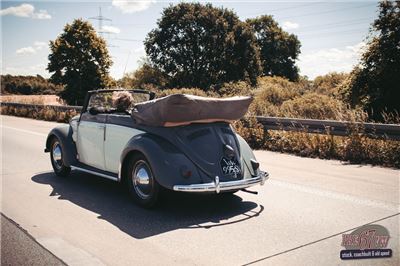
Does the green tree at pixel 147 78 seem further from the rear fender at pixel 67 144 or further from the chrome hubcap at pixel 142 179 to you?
the chrome hubcap at pixel 142 179

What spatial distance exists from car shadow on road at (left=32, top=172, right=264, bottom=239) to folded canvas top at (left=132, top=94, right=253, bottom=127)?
1011 mm

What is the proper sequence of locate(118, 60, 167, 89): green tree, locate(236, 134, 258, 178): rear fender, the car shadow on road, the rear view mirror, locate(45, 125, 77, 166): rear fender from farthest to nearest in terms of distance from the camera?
locate(118, 60, 167, 89): green tree
locate(45, 125, 77, 166): rear fender
the rear view mirror
locate(236, 134, 258, 178): rear fender
the car shadow on road

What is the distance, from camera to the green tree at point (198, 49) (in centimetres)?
4862

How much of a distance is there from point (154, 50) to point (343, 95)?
115ft

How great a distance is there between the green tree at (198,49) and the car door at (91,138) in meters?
41.6

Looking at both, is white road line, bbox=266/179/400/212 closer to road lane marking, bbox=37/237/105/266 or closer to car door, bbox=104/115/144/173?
car door, bbox=104/115/144/173

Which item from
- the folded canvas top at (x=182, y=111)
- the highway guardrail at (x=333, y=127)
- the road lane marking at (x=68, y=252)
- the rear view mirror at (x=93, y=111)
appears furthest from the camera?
the highway guardrail at (x=333, y=127)

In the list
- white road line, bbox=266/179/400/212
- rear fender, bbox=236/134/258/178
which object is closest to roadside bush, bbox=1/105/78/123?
white road line, bbox=266/179/400/212

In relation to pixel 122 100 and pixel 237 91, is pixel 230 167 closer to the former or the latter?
pixel 122 100

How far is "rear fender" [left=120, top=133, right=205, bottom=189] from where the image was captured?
4.68 meters

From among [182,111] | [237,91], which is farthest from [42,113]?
[182,111]

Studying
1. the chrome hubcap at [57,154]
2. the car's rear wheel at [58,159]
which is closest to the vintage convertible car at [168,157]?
the car's rear wheel at [58,159]

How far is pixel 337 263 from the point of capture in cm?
341
